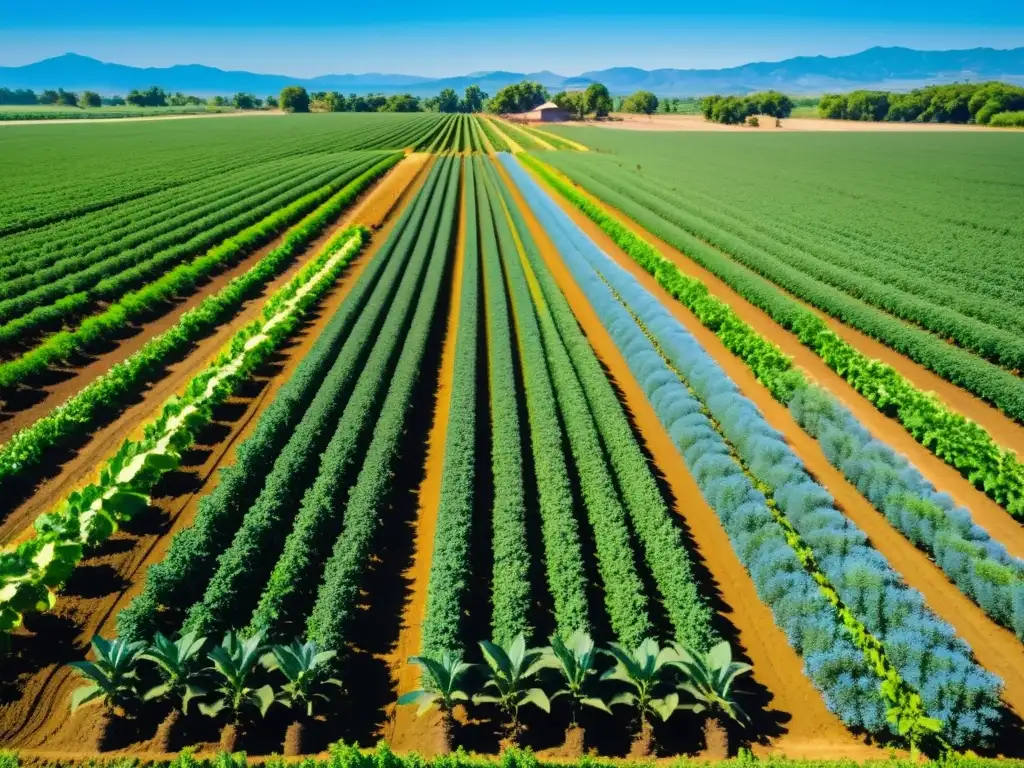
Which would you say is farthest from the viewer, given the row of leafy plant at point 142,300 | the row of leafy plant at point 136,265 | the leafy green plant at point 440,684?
the row of leafy plant at point 136,265

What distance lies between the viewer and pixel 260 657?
29.1ft

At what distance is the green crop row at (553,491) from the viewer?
10117mm

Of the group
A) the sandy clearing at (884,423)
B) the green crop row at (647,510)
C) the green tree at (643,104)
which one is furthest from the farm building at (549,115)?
the green crop row at (647,510)

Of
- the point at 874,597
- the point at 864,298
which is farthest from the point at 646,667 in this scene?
the point at 864,298

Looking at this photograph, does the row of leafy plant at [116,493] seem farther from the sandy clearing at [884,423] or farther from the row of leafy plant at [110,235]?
the sandy clearing at [884,423]

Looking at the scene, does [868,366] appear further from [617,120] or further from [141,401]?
[617,120]

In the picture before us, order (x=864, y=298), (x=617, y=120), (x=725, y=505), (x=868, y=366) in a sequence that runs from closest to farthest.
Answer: (x=725, y=505) → (x=868, y=366) → (x=864, y=298) → (x=617, y=120)

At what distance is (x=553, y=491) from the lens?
1259 cm

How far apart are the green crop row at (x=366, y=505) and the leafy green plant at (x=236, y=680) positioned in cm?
105

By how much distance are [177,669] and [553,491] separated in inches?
294

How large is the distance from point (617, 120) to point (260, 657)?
17061cm

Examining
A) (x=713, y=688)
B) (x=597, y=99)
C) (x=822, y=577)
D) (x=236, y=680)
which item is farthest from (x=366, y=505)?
(x=597, y=99)

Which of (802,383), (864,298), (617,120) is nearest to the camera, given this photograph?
(802,383)

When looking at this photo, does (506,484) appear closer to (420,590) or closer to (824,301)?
(420,590)
